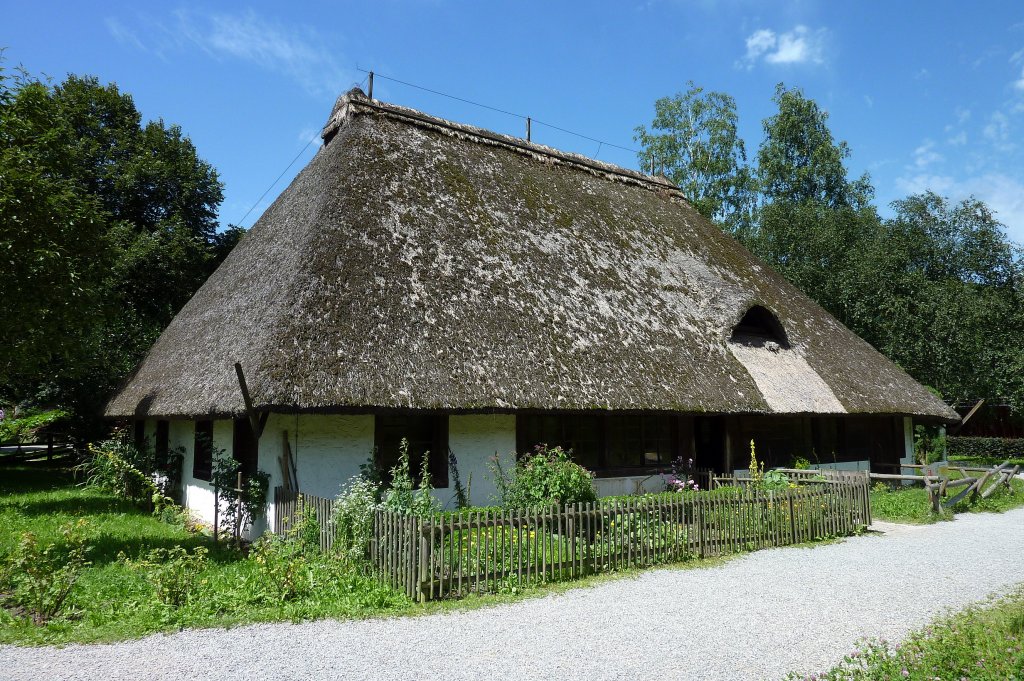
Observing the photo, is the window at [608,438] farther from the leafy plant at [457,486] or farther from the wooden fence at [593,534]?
the wooden fence at [593,534]

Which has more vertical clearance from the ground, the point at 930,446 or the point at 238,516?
the point at 930,446

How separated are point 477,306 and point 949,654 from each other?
338 inches

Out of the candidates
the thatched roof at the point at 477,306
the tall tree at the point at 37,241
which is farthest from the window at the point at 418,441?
the tall tree at the point at 37,241

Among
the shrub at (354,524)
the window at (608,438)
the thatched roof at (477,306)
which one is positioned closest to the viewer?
the shrub at (354,524)

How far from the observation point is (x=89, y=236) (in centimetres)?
1377

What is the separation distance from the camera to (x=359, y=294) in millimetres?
10938

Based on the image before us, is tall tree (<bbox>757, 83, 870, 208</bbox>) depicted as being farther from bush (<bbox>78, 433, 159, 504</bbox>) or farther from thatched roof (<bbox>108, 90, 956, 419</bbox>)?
bush (<bbox>78, 433, 159, 504</bbox>)

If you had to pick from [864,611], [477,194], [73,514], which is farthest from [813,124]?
[73,514]

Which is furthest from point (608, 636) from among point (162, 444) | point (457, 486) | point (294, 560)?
point (162, 444)

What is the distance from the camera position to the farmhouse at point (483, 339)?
34.5 ft

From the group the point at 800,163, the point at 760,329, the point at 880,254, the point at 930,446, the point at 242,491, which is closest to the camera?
the point at 242,491

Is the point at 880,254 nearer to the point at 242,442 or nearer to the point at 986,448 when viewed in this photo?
the point at 986,448

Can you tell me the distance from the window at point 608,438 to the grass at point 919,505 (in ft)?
14.8

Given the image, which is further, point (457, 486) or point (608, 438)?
point (608, 438)
